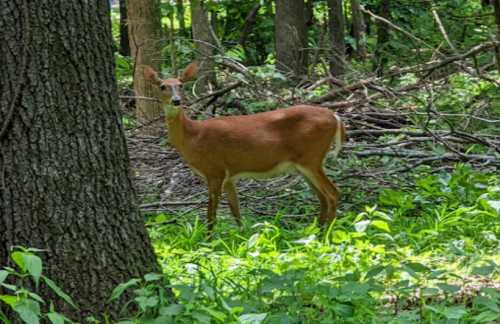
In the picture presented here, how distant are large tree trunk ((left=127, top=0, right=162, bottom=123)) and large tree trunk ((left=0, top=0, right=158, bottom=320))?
5.84m

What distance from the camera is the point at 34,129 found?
154 inches

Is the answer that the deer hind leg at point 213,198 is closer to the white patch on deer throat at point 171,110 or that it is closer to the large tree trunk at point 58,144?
the white patch on deer throat at point 171,110


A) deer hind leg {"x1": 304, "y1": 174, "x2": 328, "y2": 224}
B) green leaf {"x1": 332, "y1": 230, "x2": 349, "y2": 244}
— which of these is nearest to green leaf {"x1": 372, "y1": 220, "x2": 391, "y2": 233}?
→ green leaf {"x1": 332, "y1": 230, "x2": 349, "y2": 244}

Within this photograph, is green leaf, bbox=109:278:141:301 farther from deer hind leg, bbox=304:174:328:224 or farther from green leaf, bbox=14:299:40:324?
deer hind leg, bbox=304:174:328:224

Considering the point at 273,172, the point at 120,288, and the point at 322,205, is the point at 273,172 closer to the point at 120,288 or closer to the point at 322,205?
the point at 322,205

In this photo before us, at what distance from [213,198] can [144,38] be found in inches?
138

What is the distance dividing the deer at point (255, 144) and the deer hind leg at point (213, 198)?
0.4 inches

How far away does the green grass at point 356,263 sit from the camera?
4.08 m

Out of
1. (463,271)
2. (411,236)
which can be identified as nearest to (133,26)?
→ (411,236)

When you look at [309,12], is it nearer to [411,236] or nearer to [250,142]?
[250,142]

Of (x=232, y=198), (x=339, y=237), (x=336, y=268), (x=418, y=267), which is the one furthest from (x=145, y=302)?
(x=232, y=198)

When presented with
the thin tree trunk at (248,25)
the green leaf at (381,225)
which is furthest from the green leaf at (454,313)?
the thin tree trunk at (248,25)

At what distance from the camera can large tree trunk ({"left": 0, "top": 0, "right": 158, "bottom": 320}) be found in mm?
3877

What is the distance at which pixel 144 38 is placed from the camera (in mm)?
9969
